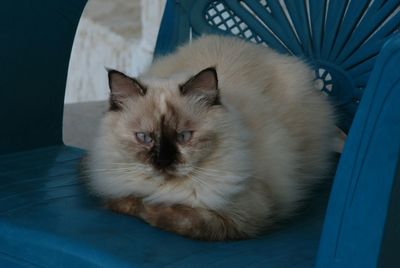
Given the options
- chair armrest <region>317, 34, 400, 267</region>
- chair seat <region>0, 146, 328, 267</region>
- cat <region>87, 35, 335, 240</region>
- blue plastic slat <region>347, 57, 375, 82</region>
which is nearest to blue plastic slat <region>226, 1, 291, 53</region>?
blue plastic slat <region>347, 57, 375, 82</region>

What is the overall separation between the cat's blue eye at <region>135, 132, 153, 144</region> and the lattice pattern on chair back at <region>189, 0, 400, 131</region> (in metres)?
0.80

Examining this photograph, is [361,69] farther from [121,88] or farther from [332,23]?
[121,88]

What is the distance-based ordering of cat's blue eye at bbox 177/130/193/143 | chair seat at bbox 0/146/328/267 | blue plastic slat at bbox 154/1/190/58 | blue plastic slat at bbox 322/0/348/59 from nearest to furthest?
chair seat at bbox 0/146/328/267 < cat's blue eye at bbox 177/130/193/143 < blue plastic slat at bbox 322/0/348/59 < blue plastic slat at bbox 154/1/190/58

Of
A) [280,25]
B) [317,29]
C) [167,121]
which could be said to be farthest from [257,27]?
[167,121]

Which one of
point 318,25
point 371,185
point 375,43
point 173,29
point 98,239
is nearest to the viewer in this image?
point 371,185

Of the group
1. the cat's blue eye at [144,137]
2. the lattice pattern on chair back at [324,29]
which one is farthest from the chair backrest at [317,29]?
the cat's blue eye at [144,137]

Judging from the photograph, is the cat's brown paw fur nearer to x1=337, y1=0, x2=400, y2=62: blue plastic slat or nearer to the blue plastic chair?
the blue plastic chair

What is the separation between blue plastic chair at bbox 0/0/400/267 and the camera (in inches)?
47.8

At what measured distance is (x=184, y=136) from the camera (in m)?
1.54

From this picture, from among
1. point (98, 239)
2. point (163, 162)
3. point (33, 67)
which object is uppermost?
point (33, 67)

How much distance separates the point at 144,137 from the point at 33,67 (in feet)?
2.29

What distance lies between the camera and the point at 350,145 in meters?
1.22

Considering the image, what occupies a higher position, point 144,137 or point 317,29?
point 317,29

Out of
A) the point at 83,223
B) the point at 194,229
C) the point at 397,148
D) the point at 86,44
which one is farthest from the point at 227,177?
the point at 86,44
